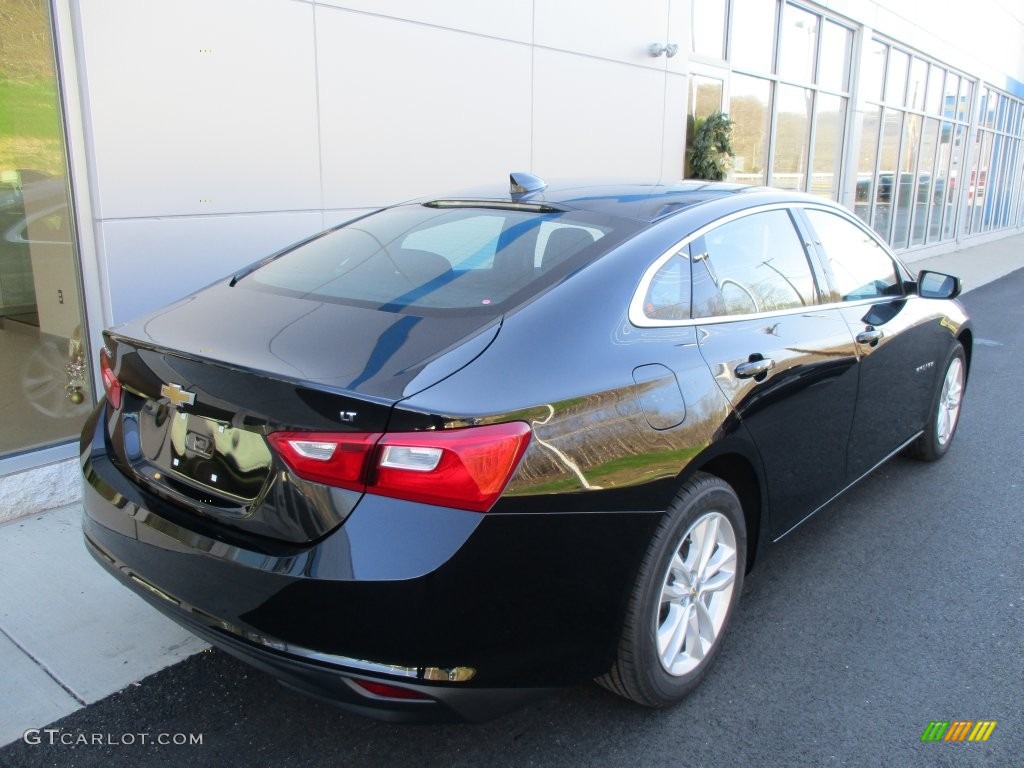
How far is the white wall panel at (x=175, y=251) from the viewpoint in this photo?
4.46 meters

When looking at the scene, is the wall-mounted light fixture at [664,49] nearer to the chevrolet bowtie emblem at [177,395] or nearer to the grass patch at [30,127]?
the grass patch at [30,127]

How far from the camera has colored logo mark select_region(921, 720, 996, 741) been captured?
2.62 meters

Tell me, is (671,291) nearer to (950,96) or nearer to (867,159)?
(867,159)

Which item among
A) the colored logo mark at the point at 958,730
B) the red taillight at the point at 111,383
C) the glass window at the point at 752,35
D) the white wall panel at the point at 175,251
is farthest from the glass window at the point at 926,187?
the red taillight at the point at 111,383

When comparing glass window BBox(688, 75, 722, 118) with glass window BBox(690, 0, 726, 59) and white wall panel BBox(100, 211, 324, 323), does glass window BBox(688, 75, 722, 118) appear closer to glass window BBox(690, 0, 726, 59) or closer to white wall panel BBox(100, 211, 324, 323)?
glass window BBox(690, 0, 726, 59)

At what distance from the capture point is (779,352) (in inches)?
118

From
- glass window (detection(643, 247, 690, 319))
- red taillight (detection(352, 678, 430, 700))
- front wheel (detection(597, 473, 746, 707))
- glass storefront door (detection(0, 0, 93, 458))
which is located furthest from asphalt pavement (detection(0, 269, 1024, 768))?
glass storefront door (detection(0, 0, 93, 458))

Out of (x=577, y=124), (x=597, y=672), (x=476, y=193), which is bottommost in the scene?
(x=597, y=672)

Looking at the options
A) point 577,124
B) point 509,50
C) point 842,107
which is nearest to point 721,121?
point 577,124

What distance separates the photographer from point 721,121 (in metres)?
9.80

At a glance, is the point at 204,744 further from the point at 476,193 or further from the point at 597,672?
the point at 476,193

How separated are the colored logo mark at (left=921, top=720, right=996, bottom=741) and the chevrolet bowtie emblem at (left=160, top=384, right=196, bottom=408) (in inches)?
93.0

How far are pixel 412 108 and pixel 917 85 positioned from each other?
48.7 ft

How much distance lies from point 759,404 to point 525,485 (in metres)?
1.15
